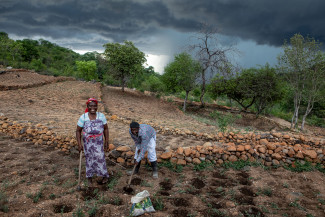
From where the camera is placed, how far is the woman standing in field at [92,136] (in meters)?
3.19

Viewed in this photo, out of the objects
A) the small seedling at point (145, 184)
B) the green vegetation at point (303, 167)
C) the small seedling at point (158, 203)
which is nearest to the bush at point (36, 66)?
the small seedling at point (145, 184)

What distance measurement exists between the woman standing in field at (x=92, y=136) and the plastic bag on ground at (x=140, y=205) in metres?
1.05

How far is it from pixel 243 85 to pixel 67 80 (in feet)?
49.5

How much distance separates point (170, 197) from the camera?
311 cm

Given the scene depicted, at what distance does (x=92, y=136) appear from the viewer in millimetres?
3219

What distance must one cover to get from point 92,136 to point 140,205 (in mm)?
1366

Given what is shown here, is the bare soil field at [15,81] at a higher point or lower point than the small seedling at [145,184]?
higher

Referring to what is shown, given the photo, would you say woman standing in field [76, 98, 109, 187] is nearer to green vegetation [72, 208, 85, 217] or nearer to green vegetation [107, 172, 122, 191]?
green vegetation [107, 172, 122, 191]

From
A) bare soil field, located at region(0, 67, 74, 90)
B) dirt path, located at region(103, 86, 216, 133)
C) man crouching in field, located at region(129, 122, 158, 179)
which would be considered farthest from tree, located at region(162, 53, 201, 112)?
man crouching in field, located at region(129, 122, 158, 179)

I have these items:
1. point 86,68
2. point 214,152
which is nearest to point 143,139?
point 214,152

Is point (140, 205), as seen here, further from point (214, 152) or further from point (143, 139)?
point (214, 152)

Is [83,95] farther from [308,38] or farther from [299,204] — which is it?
[308,38]

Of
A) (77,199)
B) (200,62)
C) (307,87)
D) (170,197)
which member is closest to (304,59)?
(307,87)

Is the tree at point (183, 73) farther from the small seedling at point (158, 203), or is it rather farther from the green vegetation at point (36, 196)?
the green vegetation at point (36, 196)
